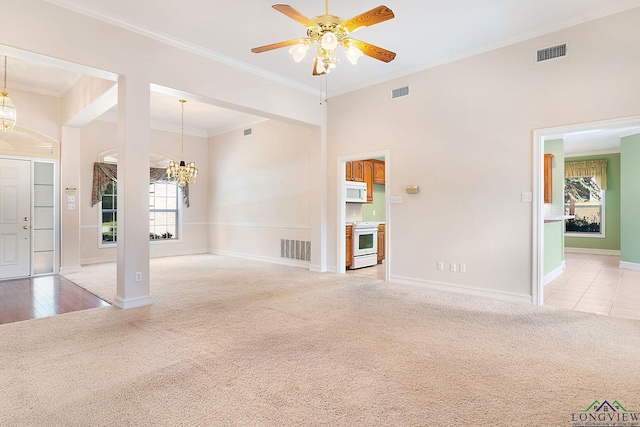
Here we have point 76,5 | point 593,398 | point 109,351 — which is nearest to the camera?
point 593,398

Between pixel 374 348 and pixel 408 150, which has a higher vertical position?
pixel 408 150

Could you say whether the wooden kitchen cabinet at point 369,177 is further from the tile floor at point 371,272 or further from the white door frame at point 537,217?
the white door frame at point 537,217

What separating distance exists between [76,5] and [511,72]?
5.34 meters

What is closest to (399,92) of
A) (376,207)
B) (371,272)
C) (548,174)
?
→ (371,272)

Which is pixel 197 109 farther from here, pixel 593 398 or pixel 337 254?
pixel 593 398

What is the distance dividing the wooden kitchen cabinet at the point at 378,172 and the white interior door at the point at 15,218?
23.0ft

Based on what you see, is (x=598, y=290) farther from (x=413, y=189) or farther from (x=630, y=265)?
(x=413, y=189)

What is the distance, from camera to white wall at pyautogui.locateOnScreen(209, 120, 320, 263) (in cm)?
738

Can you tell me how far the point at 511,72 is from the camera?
4.54 metres

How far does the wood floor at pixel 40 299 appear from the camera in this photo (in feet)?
13.2

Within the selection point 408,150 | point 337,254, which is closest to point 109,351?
point 337,254

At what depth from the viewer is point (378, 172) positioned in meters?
8.23

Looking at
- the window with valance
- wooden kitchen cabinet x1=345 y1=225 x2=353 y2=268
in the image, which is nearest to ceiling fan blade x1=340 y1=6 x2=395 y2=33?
wooden kitchen cabinet x1=345 y1=225 x2=353 y2=268

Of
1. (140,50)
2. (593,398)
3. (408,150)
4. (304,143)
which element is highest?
(140,50)
